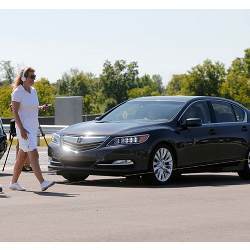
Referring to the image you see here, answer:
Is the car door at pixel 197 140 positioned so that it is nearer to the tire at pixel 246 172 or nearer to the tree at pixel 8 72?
the tire at pixel 246 172

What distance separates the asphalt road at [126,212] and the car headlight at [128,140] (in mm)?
662

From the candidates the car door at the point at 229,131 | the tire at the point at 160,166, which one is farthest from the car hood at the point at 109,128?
the car door at the point at 229,131

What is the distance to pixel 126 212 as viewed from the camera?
950cm

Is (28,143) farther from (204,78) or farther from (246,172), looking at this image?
(204,78)

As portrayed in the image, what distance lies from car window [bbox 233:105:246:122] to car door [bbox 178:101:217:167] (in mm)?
766

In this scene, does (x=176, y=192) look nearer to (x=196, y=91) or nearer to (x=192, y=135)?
(x=192, y=135)

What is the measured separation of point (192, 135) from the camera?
13.7 metres

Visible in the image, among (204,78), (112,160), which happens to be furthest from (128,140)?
(204,78)

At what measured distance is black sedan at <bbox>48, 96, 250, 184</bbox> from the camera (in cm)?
1280

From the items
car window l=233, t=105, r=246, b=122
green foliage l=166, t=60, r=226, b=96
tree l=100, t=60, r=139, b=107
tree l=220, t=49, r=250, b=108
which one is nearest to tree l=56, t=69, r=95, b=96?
Result: tree l=100, t=60, r=139, b=107

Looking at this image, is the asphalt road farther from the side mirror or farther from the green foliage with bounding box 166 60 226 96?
the green foliage with bounding box 166 60 226 96

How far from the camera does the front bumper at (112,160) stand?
41.8 feet

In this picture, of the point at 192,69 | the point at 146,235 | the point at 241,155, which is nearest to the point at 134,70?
the point at 192,69

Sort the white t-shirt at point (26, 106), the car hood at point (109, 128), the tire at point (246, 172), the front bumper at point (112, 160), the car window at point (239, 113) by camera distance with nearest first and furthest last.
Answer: the white t-shirt at point (26, 106)
the front bumper at point (112, 160)
the car hood at point (109, 128)
the tire at point (246, 172)
the car window at point (239, 113)
